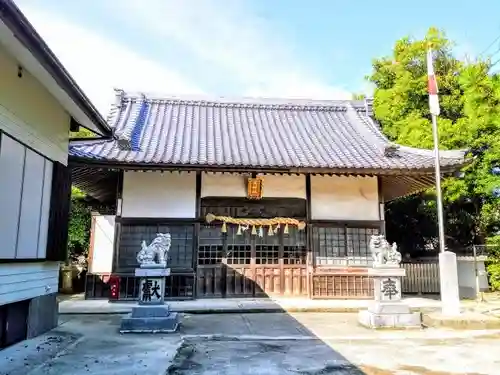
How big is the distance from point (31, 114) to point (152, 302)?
4101 millimetres

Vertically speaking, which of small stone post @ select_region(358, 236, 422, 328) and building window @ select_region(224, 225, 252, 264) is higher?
building window @ select_region(224, 225, 252, 264)

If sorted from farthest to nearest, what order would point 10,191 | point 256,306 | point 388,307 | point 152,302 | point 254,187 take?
point 254,187 → point 256,306 → point 388,307 → point 152,302 → point 10,191

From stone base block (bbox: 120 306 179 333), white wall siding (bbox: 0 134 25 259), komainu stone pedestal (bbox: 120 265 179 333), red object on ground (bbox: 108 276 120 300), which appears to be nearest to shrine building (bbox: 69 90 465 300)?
red object on ground (bbox: 108 276 120 300)

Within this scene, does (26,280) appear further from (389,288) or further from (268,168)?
(389,288)

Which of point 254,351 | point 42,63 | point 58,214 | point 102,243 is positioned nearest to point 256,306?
point 254,351

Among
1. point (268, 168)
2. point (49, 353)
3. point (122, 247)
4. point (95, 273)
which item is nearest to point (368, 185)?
point (268, 168)

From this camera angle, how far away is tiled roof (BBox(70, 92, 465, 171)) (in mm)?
11977

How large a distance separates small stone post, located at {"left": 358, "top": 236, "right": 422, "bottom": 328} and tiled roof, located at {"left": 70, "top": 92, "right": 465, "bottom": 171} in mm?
3150

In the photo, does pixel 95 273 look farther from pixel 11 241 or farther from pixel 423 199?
pixel 423 199

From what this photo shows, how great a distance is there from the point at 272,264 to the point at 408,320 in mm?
4770

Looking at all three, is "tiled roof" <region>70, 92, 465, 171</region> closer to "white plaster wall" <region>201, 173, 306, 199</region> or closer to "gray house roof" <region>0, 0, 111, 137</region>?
"white plaster wall" <region>201, 173, 306, 199</region>

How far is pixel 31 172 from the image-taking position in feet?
23.2

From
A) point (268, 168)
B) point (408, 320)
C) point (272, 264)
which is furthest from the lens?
point (272, 264)

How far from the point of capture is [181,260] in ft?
40.7
